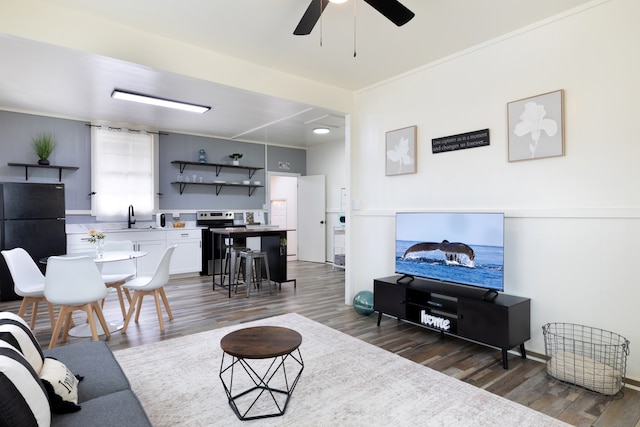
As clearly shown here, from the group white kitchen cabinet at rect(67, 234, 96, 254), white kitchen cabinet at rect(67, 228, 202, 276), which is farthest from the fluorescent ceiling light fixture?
white kitchen cabinet at rect(67, 234, 96, 254)

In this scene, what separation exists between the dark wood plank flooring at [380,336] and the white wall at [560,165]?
48cm

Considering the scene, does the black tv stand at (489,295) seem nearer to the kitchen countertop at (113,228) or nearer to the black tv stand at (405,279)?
the black tv stand at (405,279)

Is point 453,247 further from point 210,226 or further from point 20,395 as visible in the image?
point 210,226

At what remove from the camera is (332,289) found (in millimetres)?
5496

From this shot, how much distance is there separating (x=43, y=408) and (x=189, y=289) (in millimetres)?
4382

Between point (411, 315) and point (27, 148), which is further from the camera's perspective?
point (27, 148)

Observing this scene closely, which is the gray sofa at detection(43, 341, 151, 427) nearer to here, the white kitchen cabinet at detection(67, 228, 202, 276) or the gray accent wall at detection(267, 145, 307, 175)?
the white kitchen cabinet at detection(67, 228, 202, 276)

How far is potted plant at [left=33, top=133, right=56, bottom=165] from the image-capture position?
17.7 ft

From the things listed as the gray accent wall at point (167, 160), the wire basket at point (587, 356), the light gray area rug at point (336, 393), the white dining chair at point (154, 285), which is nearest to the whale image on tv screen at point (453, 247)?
the wire basket at point (587, 356)

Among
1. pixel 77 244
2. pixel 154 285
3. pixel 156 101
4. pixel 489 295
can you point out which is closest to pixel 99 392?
pixel 154 285

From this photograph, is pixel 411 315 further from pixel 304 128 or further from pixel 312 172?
pixel 312 172

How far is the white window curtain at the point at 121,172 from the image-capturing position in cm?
594

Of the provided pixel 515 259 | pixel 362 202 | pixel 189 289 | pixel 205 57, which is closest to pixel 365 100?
pixel 362 202

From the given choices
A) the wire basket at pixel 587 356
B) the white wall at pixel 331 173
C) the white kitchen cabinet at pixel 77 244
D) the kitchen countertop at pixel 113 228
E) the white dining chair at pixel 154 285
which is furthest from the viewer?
the white wall at pixel 331 173
